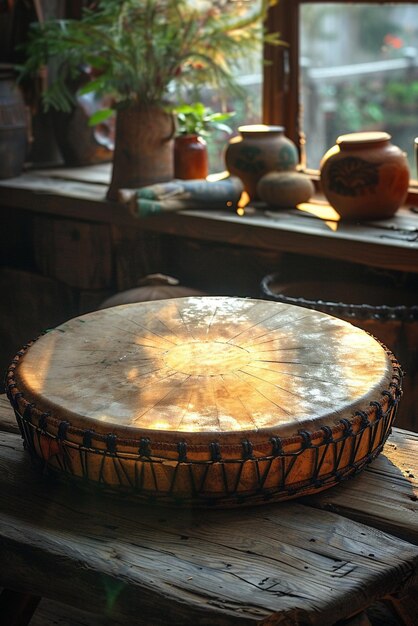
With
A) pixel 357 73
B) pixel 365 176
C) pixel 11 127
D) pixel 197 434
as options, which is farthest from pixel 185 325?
pixel 357 73

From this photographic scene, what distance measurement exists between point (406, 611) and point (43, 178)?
273cm

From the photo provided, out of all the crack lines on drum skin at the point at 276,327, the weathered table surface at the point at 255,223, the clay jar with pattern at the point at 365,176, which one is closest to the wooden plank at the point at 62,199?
the weathered table surface at the point at 255,223

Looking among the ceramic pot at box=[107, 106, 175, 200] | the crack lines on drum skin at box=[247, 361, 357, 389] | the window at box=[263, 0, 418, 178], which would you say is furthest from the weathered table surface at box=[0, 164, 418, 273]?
the window at box=[263, 0, 418, 178]

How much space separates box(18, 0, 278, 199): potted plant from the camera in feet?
11.0

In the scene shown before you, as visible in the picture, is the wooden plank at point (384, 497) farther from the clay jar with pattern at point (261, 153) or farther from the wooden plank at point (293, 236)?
the clay jar with pattern at point (261, 153)

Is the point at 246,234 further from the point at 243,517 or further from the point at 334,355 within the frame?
the point at 243,517

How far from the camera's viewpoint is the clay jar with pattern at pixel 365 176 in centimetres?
297

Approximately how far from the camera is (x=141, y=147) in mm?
3455

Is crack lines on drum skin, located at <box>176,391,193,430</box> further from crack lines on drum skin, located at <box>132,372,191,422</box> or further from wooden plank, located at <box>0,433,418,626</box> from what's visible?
wooden plank, located at <box>0,433,418,626</box>

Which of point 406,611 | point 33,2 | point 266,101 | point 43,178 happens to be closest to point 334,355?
point 406,611

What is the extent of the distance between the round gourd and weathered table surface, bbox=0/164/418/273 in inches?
1.7

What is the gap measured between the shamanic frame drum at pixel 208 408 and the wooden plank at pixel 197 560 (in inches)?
2.0

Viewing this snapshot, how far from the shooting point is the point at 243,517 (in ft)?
5.45

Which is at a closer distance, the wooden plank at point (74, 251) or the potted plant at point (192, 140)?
the potted plant at point (192, 140)
